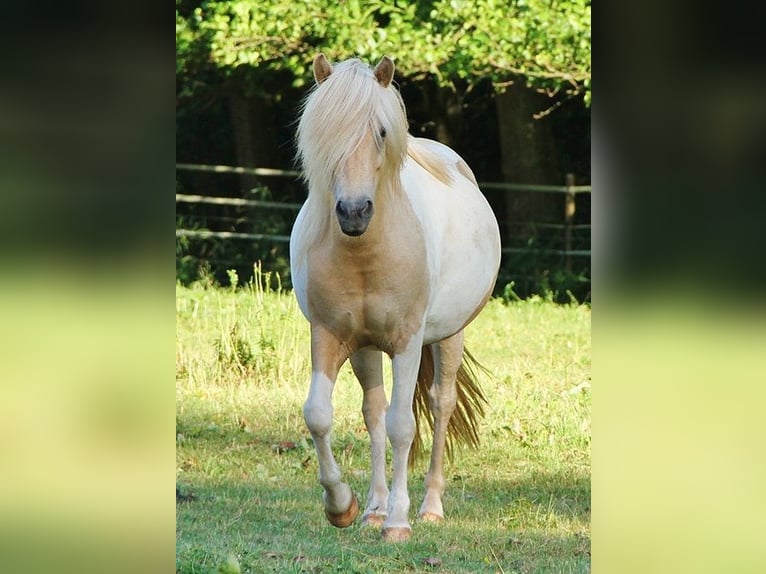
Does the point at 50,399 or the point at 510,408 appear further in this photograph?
the point at 510,408

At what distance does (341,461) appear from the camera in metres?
5.86

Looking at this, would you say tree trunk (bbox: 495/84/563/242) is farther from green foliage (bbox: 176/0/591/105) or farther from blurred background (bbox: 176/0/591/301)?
green foliage (bbox: 176/0/591/105)

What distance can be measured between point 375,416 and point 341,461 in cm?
126

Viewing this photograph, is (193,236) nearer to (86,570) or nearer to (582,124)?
(582,124)

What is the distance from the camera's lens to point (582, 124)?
14227mm

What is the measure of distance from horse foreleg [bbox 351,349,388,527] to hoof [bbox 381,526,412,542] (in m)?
0.25

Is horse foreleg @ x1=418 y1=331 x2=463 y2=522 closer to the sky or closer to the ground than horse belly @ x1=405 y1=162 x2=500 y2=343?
closer to the ground

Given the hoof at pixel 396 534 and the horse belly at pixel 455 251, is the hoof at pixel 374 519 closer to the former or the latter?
the hoof at pixel 396 534

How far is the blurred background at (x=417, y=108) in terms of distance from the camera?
1103 centimetres

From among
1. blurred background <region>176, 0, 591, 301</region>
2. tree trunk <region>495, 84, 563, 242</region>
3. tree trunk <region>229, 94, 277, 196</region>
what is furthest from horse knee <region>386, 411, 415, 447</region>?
tree trunk <region>229, 94, 277, 196</region>

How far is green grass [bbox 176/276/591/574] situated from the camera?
4203 mm

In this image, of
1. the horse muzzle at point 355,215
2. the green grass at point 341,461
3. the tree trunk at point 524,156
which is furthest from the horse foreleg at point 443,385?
the tree trunk at point 524,156

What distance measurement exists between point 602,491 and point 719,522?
0.48 ft

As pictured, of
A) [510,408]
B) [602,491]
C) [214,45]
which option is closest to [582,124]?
[214,45]
